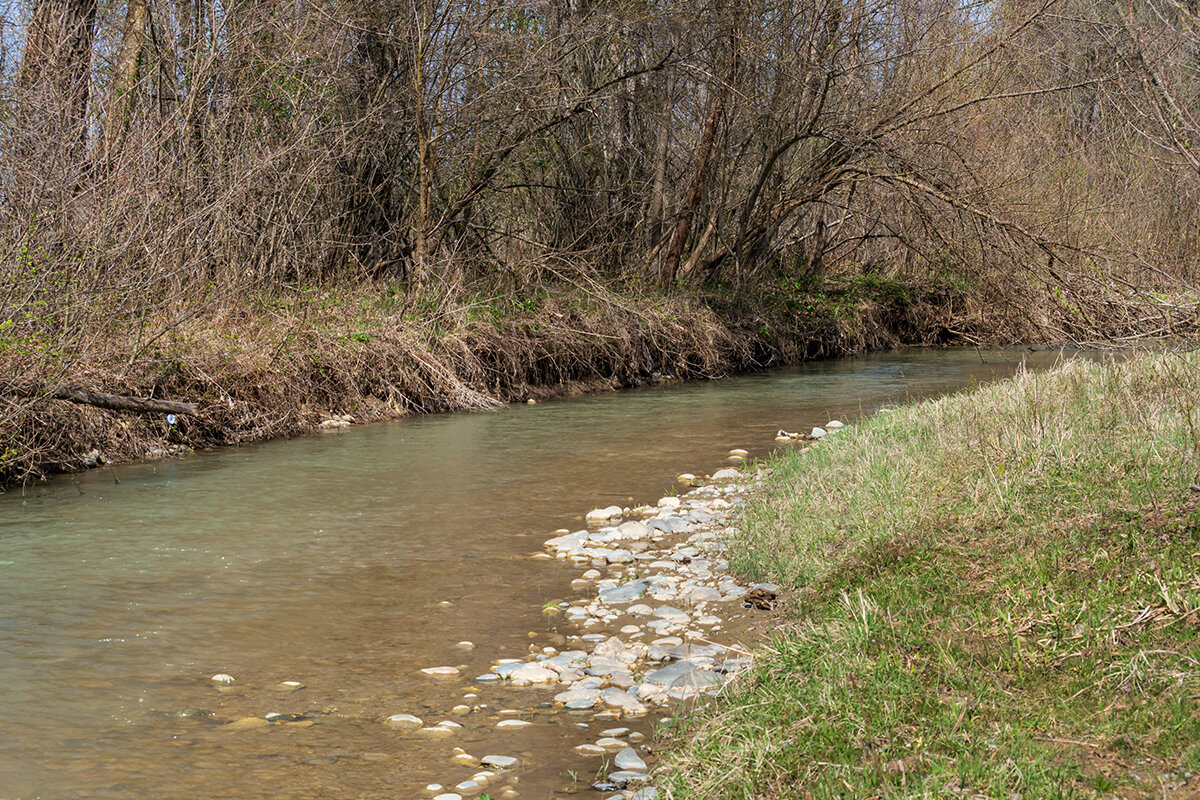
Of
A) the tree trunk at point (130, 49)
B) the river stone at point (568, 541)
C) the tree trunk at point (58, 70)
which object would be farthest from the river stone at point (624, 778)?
the tree trunk at point (130, 49)

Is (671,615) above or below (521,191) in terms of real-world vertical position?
below

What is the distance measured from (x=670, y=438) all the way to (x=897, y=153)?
26.5 ft

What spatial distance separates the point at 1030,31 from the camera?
17.2 meters

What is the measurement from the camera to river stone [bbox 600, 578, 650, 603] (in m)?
6.34

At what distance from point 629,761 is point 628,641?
150cm

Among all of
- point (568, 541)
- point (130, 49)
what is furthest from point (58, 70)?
point (568, 541)

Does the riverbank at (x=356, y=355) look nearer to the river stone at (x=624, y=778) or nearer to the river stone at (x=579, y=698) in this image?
the river stone at (x=579, y=698)

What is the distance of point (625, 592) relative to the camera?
6.43 metres

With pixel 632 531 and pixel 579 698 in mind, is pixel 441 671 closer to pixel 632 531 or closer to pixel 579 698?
pixel 579 698

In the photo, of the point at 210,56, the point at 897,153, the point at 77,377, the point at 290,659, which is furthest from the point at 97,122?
the point at 897,153

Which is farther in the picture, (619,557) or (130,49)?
(130,49)

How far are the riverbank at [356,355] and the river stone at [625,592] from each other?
5.94m

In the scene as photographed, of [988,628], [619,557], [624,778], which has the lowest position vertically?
[624,778]

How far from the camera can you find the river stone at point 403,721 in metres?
4.61
